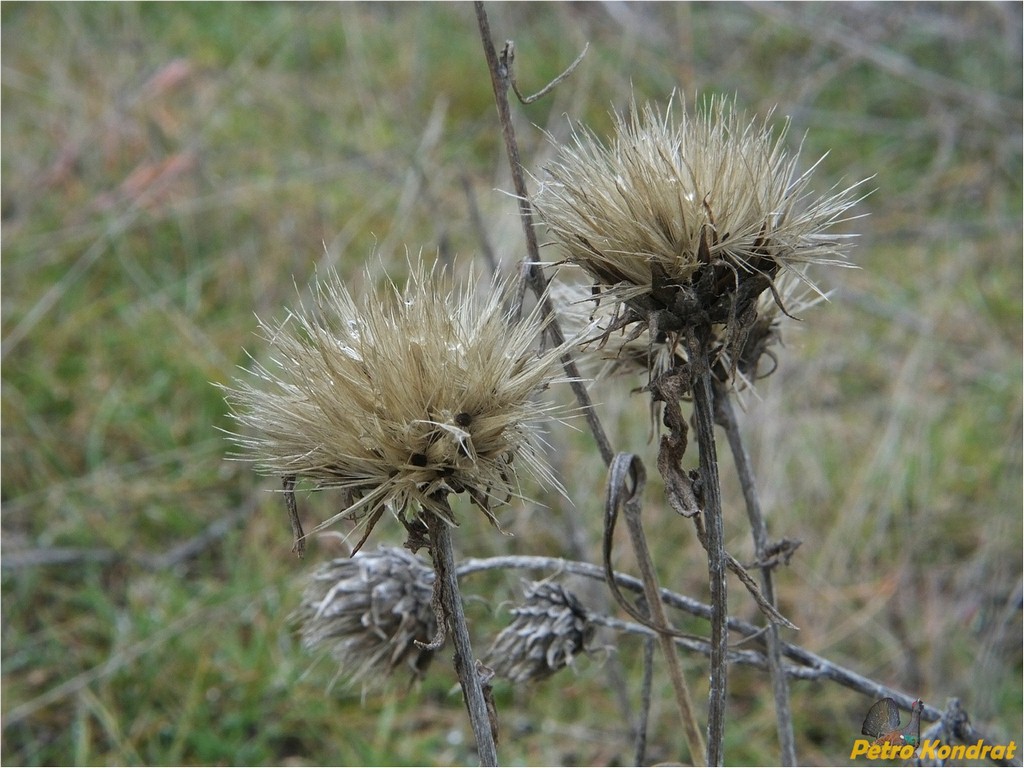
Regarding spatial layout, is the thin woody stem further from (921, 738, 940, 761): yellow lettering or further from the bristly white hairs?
(921, 738, 940, 761): yellow lettering

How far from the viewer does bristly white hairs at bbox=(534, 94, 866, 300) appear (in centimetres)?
111

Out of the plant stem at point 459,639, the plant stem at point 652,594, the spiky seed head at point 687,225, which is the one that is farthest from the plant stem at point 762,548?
the plant stem at point 459,639

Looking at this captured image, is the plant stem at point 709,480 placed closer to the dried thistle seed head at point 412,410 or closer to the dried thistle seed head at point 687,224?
the dried thistle seed head at point 687,224

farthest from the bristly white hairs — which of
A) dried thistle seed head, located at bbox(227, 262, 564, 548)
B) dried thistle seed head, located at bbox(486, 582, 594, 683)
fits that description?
dried thistle seed head, located at bbox(486, 582, 594, 683)

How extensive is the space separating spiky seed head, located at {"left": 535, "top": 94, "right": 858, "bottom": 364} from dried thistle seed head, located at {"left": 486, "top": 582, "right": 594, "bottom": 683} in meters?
0.53

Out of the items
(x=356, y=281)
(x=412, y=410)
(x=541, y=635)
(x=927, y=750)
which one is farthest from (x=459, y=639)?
(x=356, y=281)

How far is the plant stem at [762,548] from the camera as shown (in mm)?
1384

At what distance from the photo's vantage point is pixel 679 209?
1114 mm

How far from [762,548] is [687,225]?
0.54 m

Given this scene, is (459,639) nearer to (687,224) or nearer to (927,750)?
(687,224)

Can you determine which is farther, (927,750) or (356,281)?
(356,281)

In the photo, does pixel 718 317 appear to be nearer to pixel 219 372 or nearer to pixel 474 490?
pixel 474 490

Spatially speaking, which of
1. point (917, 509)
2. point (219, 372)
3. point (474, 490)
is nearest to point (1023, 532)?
point (917, 509)

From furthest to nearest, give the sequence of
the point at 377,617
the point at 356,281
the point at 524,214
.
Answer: the point at 356,281
the point at 377,617
the point at 524,214
